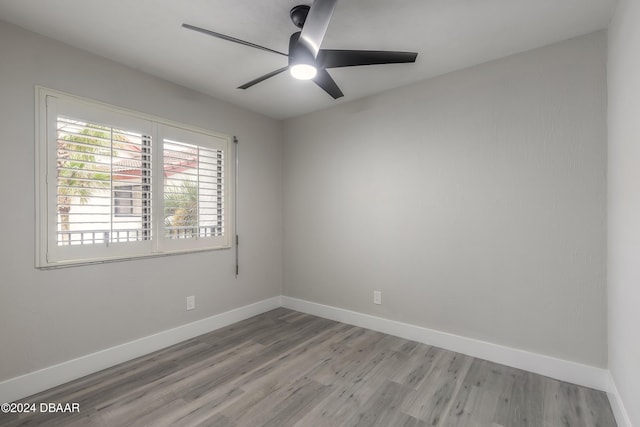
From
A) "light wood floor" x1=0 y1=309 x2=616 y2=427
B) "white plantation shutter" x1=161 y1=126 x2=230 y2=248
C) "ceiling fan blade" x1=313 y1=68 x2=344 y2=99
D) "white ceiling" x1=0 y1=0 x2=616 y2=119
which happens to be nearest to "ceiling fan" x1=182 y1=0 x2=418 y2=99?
"ceiling fan blade" x1=313 y1=68 x2=344 y2=99

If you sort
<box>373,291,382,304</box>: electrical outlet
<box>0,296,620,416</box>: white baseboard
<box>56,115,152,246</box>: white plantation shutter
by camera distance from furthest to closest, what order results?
1. <box>373,291,382,304</box>: electrical outlet
2. <box>56,115,152,246</box>: white plantation shutter
3. <box>0,296,620,416</box>: white baseboard

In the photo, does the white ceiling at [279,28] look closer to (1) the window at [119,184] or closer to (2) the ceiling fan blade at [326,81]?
(2) the ceiling fan blade at [326,81]

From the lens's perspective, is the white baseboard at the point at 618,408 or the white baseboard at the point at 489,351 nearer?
the white baseboard at the point at 618,408

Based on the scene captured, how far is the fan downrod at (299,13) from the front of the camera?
1.86 meters

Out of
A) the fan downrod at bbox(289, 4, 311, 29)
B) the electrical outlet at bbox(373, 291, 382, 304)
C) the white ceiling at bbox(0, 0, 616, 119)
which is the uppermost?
the white ceiling at bbox(0, 0, 616, 119)

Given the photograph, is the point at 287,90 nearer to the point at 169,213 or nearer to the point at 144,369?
the point at 169,213

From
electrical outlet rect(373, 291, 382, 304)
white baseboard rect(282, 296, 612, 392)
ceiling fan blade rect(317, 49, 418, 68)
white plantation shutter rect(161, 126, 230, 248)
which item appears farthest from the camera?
electrical outlet rect(373, 291, 382, 304)

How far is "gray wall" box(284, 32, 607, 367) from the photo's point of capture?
7.21 ft

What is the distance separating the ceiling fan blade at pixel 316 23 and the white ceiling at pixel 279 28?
338mm

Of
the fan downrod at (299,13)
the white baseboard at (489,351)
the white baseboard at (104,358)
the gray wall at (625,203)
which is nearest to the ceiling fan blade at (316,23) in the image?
the fan downrod at (299,13)

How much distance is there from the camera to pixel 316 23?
160 cm

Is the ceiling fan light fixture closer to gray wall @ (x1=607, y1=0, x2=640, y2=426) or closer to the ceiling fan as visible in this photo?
the ceiling fan

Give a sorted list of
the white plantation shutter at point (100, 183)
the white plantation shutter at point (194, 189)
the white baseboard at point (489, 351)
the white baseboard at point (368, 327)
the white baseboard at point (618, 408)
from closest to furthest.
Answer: the white baseboard at point (618, 408) → the white baseboard at point (368, 327) → the white baseboard at point (489, 351) → the white plantation shutter at point (100, 183) → the white plantation shutter at point (194, 189)

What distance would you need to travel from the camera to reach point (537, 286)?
2359mm
